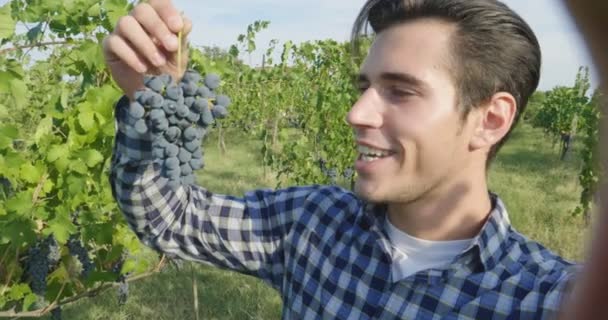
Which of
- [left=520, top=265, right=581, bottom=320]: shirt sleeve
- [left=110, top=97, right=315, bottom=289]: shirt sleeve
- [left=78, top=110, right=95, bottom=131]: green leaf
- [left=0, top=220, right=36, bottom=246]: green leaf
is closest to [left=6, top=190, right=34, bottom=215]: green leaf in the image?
[left=0, top=220, right=36, bottom=246]: green leaf

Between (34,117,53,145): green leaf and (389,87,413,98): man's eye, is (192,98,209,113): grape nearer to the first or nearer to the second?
(389,87,413,98): man's eye

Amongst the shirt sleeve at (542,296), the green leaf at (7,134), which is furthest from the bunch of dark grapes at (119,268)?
the shirt sleeve at (542,296)

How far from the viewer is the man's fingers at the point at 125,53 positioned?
1399 millimetres

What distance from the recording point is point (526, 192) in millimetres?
9961

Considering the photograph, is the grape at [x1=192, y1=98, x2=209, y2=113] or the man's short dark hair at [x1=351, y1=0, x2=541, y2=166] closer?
the grape at [x1=192, y1=98, x2=209, y2=113]

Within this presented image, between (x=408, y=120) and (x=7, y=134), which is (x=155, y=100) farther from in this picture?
(x=7, y=134)

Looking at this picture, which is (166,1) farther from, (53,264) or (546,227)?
(546,227)

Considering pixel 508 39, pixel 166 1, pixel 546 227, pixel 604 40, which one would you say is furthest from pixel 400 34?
pixel 546 227

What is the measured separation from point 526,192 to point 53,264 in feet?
26.3

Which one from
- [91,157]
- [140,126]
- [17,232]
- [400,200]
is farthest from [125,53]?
[17,232]

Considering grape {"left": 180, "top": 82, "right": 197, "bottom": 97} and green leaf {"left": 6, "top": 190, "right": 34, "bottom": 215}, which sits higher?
grape {"left": 180, "top": 82, "right": 197, "bottom": 97}

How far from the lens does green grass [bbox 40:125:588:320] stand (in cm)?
518

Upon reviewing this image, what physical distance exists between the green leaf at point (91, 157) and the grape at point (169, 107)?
1.32 metres

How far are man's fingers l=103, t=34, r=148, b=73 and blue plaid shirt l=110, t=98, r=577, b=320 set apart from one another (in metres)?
0.22
